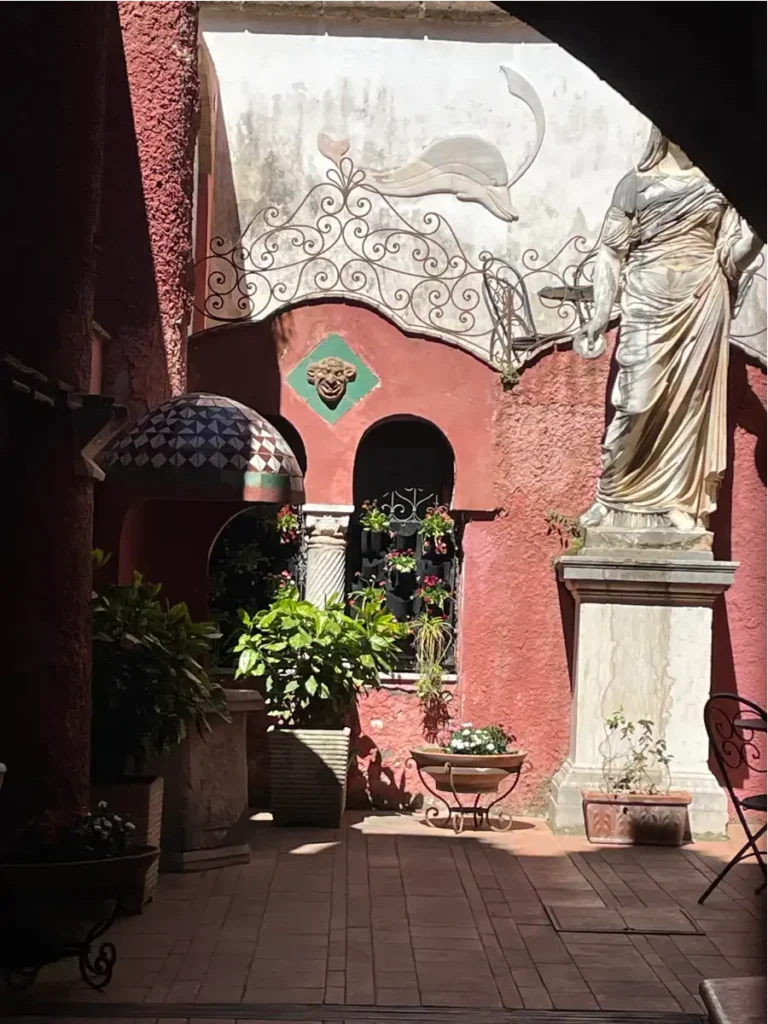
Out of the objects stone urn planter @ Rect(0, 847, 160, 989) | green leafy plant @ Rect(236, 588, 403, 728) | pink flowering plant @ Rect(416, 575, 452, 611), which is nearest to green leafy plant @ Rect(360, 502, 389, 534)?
pink flowering plant @ Rect(416, 575, 452, 611)

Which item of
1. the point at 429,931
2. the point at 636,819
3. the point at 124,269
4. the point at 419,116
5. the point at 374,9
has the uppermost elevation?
the point at 374,9

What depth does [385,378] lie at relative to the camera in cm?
976

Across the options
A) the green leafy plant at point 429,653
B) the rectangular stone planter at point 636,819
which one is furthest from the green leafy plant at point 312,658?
the rectangular stone planter at point 636,819

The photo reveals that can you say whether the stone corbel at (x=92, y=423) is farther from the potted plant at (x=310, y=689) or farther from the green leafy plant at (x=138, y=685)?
the potted plant at (x=310, y=689)

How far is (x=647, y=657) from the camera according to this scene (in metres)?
8.90

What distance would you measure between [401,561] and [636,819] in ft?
7.44

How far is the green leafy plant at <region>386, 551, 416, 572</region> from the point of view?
9781mm

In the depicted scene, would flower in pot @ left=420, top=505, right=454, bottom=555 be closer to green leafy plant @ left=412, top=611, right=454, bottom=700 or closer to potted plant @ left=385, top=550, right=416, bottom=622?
potted plant @ left=385, top=550, right=416, bottom=622

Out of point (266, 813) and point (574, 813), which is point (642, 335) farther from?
point (266, 813)

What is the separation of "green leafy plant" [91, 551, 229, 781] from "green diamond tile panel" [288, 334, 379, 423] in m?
3.03

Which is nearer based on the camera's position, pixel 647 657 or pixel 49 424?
pixel 49 424

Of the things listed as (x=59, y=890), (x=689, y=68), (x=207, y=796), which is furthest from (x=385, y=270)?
(x=689, y=68)

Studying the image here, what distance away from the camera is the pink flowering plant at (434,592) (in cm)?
969

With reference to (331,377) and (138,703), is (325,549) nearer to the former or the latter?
(331,377)
